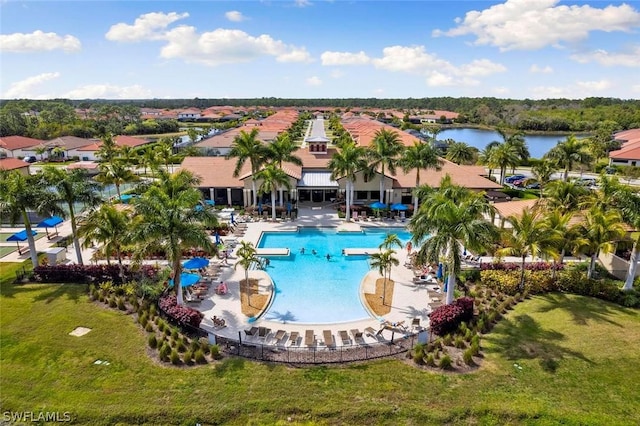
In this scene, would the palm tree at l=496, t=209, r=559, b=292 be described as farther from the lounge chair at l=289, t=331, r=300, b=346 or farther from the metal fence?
the lounge chair at l=289, t=331, r=300, b=346

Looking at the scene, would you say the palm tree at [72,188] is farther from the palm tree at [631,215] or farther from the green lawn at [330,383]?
the palm tree at [631,215]

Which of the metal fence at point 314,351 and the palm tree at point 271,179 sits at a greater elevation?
the palm tree at point 271,179

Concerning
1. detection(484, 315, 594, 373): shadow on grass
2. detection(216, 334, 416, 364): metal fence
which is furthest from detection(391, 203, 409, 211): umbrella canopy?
detection(216, 334, 416, 364): metal fence

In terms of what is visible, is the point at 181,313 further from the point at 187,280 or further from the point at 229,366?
the point at 229,366

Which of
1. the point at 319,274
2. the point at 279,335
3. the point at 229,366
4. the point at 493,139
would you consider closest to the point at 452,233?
the point at 279,335

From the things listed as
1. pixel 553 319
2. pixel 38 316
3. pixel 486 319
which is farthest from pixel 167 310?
pixel 553 319

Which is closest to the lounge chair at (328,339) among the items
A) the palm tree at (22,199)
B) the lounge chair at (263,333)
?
the lounge chair at (263,333)
